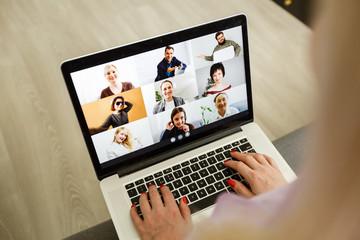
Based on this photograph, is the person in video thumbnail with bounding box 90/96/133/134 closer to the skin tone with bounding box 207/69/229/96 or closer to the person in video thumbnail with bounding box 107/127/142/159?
the person in video thumbnail with bounding box 107/127/142/159

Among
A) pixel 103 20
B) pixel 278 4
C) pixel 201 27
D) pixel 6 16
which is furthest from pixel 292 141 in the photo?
pixel 6 16

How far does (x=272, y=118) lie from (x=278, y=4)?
0.80m

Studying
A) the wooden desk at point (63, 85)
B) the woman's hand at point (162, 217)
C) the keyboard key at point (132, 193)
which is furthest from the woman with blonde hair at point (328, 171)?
the wooden desk at point (63, 85)

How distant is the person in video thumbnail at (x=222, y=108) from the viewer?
0.86m

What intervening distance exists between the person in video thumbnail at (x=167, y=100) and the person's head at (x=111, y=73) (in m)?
0.10

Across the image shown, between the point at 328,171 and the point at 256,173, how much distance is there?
2.06 feet

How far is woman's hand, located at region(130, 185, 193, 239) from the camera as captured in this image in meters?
0.73

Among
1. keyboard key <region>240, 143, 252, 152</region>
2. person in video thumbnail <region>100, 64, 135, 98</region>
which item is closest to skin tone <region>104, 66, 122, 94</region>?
person in video thumbnail <region>100, 64, 135, 98</region>

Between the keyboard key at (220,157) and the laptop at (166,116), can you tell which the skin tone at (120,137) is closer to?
the laptop at (166,116)

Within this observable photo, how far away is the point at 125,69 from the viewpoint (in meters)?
0.75

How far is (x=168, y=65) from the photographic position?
2.55 feet

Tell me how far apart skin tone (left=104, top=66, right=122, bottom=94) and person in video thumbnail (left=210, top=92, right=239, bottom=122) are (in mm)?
237

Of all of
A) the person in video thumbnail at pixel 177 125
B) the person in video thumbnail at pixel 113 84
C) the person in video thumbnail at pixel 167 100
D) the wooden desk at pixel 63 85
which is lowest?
the wooden desk at pixel 63 85

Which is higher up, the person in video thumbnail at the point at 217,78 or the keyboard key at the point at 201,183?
the person in video thumbnail at the point at 217,78
